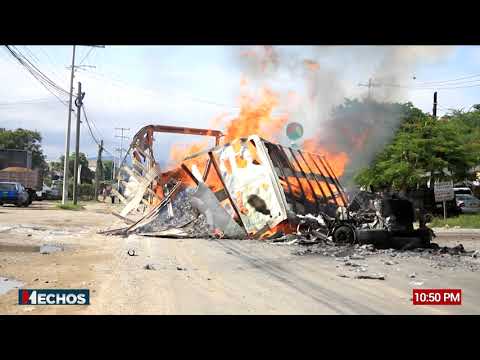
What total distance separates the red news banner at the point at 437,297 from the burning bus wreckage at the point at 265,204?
4.40 metres

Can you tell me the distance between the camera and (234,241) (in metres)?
13.3

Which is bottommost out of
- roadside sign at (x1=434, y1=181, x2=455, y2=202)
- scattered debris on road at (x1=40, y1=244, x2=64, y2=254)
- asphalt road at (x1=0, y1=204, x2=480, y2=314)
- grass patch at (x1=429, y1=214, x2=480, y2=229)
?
scattered debris on road at (x1=40, y1=244, x2=64, y2=254)

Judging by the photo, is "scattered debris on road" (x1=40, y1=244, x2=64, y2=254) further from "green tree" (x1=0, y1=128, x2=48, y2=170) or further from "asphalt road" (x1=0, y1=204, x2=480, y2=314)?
"green tree" (x1=0, y1=128, x2=48, y2=170)

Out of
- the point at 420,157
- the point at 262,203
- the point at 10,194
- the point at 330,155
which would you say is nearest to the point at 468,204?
the point at 420,157

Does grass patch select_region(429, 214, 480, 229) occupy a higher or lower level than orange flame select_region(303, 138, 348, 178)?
lower

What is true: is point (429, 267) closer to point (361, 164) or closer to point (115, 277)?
point (115, 277)

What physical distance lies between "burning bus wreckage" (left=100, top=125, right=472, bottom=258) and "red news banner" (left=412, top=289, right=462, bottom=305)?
4.40 metres

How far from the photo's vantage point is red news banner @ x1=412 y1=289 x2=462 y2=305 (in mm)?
6531

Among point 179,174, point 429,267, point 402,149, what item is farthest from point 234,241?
point 402,149

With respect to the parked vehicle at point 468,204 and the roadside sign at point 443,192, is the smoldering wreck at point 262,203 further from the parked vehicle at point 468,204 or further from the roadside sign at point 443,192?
the parked vehicle at point 468,204

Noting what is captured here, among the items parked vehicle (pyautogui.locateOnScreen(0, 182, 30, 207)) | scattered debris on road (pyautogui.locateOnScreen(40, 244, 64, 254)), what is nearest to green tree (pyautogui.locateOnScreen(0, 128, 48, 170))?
parked vehicle (pyautogui.locateOnScreen(0, 182, 30, 207))

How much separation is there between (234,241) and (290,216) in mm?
1638

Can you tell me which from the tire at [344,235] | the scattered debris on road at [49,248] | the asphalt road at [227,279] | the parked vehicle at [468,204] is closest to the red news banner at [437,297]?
the asphalt road at [227,279]

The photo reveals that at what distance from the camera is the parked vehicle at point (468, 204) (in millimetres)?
28703
